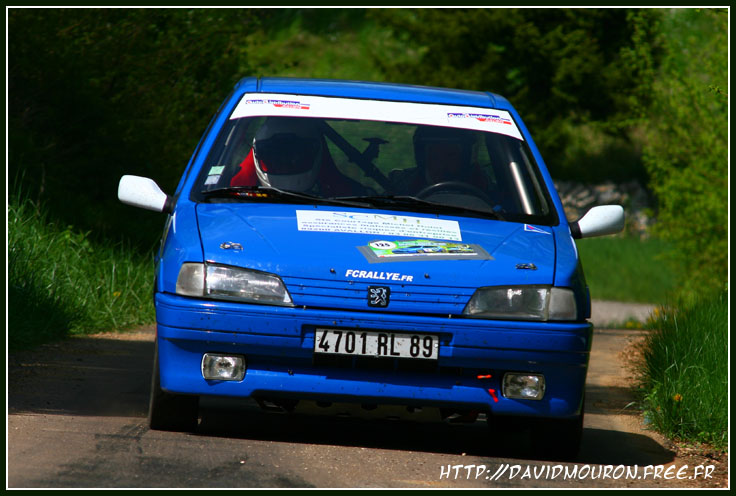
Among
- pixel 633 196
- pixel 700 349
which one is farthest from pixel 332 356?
pixel 633 196

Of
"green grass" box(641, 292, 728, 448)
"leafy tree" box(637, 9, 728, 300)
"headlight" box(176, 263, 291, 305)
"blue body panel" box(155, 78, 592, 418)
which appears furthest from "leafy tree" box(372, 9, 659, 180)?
"headlight" box(176, 263, 291, 305)

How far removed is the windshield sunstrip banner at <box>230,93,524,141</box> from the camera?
662 centimetres

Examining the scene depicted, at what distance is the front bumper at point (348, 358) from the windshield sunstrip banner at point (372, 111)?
63.5 inches

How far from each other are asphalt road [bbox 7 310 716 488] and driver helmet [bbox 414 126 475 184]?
56.3 inches

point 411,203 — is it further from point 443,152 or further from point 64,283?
point 64,283

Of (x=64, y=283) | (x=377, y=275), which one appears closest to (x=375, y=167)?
(x=377, y=275)

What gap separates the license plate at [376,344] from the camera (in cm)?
530

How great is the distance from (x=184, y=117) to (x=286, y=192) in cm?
1014

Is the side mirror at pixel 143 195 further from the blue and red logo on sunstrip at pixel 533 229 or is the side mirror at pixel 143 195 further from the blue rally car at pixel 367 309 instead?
the blue and red logo on sunstrip at pixel 533 229

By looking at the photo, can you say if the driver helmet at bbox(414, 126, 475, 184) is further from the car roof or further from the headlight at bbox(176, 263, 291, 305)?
the headlight at bbox(176, 263, 291, 305)

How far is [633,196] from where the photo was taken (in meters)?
39.4

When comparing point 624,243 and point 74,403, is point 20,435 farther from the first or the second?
point 624,243

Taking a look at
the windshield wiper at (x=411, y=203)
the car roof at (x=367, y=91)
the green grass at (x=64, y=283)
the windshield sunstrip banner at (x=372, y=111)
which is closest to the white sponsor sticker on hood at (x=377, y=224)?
the windshield wiper at (x=411, y=203)

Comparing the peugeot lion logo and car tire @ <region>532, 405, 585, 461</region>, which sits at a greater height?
the peugeot lion logo
